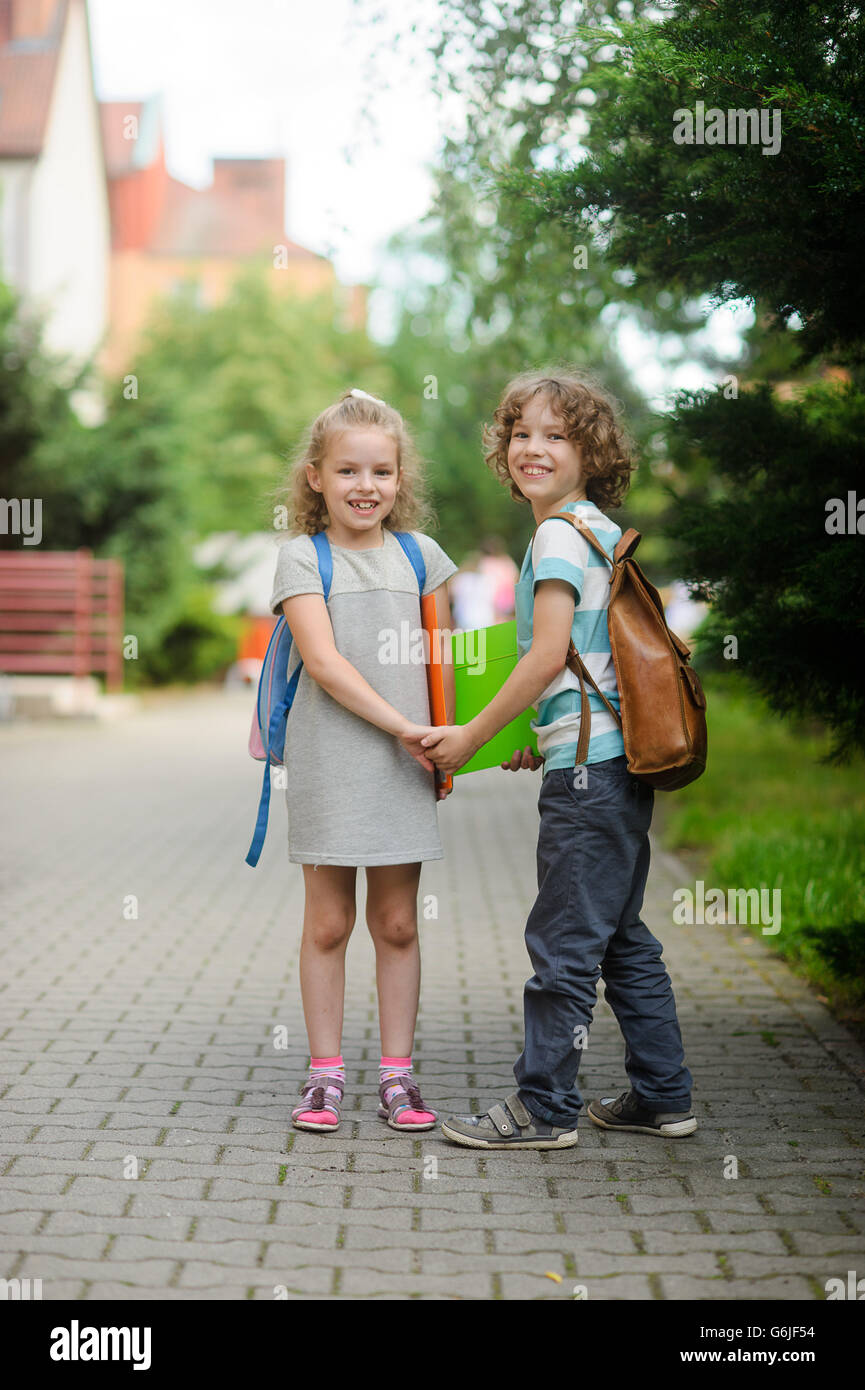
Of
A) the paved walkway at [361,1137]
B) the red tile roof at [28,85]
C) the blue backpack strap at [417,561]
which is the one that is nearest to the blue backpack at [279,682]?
the blue backpack strap at [417,561]

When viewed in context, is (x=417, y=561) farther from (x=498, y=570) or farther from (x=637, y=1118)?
(x=498, y=570)

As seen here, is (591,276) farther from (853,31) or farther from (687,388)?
(853,31)

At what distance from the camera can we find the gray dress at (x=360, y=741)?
3.93 meters

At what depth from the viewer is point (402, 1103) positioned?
4.03m

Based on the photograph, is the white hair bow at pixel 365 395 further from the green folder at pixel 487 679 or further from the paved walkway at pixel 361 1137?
the paved walkway at pixel 361 1137

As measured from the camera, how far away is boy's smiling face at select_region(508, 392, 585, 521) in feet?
Answer: 12.7

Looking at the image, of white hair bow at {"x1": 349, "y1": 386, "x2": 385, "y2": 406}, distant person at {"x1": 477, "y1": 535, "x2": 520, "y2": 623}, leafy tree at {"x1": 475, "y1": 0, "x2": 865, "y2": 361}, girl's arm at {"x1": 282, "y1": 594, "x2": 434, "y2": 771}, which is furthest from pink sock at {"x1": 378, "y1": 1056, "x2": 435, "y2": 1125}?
distant person at {"x1": 477, "y1": 535, "x2": 520, "y2": 623}

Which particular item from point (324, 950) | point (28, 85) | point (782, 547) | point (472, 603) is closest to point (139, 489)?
point (472, 603)

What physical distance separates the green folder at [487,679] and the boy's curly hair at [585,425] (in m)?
0.41

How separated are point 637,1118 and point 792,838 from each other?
432 centimetres

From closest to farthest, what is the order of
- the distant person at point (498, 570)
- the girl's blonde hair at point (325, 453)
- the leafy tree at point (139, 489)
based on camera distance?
the girl's blonde hair at point (325, 453)
the leafy tree at point (139, 489)
the distant person at point (498, 570)

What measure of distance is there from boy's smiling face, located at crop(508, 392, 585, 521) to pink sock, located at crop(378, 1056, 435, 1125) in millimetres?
1514

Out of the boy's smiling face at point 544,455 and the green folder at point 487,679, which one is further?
the green folder at point 487,679

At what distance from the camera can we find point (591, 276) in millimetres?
8945
